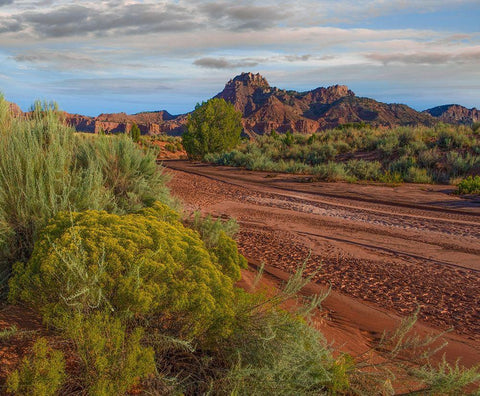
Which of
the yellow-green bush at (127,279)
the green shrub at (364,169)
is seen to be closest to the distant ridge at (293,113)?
the green shrub at (364,169)

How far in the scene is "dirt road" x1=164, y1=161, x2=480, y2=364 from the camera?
16.5ft

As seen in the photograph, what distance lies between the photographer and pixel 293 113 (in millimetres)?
135250

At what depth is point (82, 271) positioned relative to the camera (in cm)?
282

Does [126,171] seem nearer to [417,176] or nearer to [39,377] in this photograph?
[39,377]

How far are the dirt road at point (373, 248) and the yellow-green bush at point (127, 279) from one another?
1.45 m

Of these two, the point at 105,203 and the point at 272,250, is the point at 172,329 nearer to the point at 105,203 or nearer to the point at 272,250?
the point at 105,203

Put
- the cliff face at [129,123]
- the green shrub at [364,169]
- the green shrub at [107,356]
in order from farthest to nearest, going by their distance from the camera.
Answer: the cliff face at [129,123]
the green shrub at [364,169]
the green shrub at [107,356]

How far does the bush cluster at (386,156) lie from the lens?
20.2 metres

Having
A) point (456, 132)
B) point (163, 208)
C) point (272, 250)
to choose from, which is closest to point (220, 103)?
point (456, 132)

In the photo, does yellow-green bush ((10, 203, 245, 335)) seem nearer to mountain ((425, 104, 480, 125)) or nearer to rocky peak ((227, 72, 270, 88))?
mountain ((425, 104, 480, 125))

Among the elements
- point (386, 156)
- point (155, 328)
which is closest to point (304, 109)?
point (386, 156)

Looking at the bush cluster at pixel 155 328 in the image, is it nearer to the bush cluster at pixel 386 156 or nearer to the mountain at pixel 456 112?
the bush cluster at pixel 386 156

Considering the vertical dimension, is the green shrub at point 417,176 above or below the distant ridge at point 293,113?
below

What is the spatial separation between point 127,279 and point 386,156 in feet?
78.8
